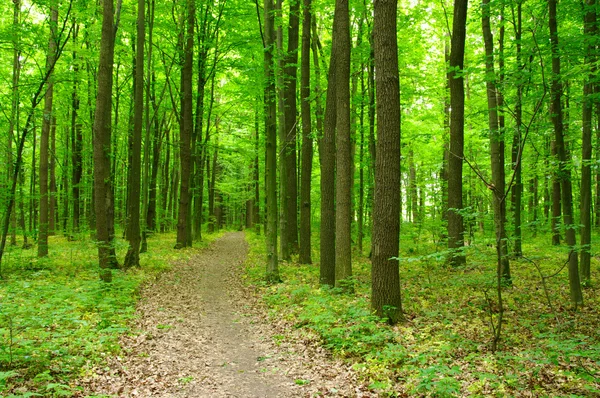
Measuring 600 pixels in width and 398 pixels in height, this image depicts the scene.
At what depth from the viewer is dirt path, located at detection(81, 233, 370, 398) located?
5.38 metres

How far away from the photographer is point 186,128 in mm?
19250

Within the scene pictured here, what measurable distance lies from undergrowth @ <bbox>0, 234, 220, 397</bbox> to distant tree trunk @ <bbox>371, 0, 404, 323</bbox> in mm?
5000

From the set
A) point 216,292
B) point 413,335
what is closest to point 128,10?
point 216,292

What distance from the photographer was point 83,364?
5.69 m

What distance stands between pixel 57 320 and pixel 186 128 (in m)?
13.5

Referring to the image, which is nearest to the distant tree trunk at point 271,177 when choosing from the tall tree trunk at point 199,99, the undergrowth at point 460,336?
the undergrowth at point 460,336

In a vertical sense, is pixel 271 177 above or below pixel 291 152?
below

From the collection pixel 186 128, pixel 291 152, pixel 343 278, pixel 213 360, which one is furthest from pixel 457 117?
pixel 186 128

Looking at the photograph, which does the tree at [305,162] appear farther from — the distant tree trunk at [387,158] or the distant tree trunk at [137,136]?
the distant tree trunk at [387,158]

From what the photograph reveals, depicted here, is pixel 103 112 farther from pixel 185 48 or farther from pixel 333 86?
pixel 185 48

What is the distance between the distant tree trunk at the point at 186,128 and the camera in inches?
717

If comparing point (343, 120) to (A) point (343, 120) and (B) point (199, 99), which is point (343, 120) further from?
(B) point (199, 99)

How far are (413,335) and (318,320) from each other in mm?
1918

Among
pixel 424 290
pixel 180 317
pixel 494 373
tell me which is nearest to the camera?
pixel 494 373
